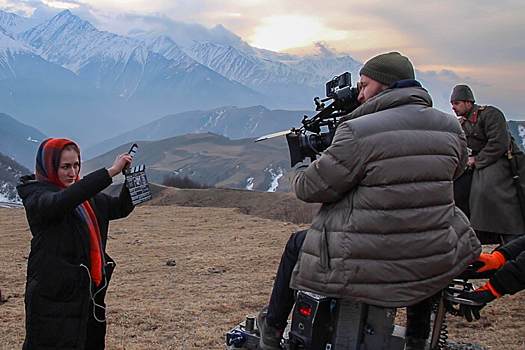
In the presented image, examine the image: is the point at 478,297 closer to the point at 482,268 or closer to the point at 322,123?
the point at 482,268

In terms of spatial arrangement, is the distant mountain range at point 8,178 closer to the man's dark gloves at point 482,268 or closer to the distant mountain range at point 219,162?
the distant mountain range at point 219,162

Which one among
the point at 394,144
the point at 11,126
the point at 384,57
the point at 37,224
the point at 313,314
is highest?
the point at 11,126

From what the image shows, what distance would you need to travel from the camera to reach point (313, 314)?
242cm

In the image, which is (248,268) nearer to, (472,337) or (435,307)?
(472,337)

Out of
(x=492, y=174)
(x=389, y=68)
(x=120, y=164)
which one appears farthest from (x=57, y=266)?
(x=492, y=174)

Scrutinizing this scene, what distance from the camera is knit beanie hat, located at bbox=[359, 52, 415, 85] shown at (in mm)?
2391

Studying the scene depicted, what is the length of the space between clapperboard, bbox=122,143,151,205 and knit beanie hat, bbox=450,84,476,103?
3.16m

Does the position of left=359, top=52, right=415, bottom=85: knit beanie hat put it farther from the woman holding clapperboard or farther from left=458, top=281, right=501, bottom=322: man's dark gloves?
the woman holding clapperboard

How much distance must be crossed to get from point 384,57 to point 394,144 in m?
0.57

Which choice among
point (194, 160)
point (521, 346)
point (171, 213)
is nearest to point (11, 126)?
point (194, 160)

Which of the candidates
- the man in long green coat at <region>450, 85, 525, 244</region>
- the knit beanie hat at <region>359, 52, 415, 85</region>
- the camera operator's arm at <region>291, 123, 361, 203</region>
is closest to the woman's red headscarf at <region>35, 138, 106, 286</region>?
the camera operator's arm at <region>291, 123, 361, 203</region>

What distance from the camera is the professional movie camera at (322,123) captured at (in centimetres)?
267

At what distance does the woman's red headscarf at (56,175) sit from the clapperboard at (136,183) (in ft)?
1.23

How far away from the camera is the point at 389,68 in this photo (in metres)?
2.39
